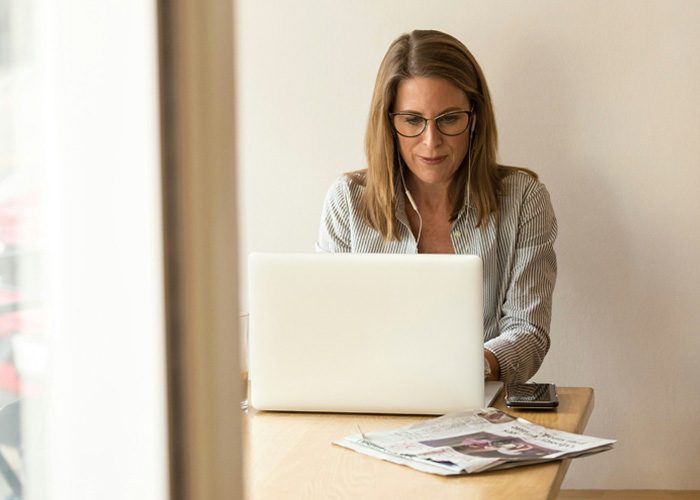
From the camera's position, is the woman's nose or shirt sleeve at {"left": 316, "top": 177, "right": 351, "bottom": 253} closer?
the woman's nose

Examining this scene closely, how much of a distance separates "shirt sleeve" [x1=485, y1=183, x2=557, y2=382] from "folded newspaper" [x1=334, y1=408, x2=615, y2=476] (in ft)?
1.41

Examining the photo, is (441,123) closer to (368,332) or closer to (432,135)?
(432,135)

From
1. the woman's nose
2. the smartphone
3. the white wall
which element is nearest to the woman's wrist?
the smartphone

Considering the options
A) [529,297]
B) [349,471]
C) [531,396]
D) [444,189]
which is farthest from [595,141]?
[349,471]

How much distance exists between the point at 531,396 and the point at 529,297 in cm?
52

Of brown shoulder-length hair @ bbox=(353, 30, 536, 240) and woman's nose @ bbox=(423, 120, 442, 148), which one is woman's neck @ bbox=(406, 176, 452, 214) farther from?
woman's nose @ bbox=(423, 120, 442, 148)

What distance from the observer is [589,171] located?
8.45ft

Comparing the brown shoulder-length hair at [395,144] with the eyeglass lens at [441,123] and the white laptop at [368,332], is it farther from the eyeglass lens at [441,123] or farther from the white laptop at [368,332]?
the white laptop at [368,332]

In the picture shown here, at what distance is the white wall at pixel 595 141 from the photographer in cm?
253

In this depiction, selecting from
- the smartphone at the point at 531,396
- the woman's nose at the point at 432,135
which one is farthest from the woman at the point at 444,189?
the smartphone at the point at 531,396

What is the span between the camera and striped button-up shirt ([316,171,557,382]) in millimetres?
A: 2127

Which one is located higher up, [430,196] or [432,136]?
[432,136]

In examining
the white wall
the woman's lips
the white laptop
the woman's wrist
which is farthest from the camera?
the white wall

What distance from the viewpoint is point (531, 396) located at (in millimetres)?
1626
